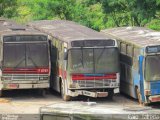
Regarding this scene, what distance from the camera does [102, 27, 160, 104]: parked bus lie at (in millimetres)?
25594

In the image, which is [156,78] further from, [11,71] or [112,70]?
[11,71]

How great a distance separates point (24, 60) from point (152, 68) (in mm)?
5121

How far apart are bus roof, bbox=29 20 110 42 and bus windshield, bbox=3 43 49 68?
959 mm

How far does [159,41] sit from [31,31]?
5328mm

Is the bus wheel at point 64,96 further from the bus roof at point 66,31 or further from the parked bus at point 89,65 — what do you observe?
the bus roof at point 66,31

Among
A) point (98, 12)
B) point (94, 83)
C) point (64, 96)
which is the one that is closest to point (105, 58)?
point (94, 83)

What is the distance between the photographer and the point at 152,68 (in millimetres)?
25578

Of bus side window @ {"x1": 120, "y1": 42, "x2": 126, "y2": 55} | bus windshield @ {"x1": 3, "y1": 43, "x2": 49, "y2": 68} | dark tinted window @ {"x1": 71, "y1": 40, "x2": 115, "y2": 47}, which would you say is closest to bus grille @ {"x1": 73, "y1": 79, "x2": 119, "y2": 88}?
dark tinted window @ {"x1": 71, "y1": 40, "x2": 115, "y2": 47}

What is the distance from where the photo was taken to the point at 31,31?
28406 millimetres

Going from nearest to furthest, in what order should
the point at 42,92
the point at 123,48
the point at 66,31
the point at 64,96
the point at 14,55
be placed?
1. the point at 14,55
2. the point at 64,96
3. the point at 123,48
4. the point at 66,31
5. the point at 42,92

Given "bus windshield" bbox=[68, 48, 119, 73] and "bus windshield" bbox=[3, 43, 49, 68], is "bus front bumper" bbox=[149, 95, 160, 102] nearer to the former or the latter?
"bus windshield" bbox=[68, 48, 119, 73]

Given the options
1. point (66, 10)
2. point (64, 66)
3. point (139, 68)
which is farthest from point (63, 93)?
point (66, 10)

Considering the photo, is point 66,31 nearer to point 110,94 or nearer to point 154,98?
point 110,94

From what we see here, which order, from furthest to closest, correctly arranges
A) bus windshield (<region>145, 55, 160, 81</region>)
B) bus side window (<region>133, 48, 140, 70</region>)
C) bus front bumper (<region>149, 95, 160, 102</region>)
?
bus side window (<region>133, 48, 140, 70</region>)
bus front bumper (<region>149, 95, 160, 102</region>)
bus windshield (<region>145, 55, 160, 81</region>)
